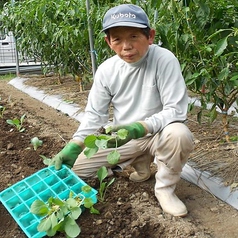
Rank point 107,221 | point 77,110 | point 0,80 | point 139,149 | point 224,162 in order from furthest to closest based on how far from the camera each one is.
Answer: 1. point 0,80
2. point 77,110
3. point 224,162
4. point 139,149
5. point 107,221

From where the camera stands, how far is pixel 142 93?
2.05m

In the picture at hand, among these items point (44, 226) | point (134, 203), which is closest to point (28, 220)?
point (44, 226)

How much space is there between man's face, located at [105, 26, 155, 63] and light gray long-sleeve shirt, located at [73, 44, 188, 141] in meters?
0.10

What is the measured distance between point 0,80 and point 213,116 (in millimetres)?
5567

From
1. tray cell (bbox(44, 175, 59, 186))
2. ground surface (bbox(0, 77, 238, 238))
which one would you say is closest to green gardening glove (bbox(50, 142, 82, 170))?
tray cell (bbox(44, 175, 59, 186))

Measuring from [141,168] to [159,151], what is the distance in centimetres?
34

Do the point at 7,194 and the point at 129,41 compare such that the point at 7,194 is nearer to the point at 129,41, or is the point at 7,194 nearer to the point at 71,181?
the point at 71,181

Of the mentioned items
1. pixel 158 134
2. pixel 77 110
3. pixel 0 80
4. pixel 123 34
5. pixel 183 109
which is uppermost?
pixel 123 34

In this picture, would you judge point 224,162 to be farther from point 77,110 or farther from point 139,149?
point 77,110

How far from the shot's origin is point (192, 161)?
247 cm

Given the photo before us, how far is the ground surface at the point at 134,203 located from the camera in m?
1.83

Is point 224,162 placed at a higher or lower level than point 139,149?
lower

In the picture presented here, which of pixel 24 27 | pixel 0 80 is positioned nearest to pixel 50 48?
pixel 24 27

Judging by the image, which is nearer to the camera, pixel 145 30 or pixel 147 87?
pixel 145 30
